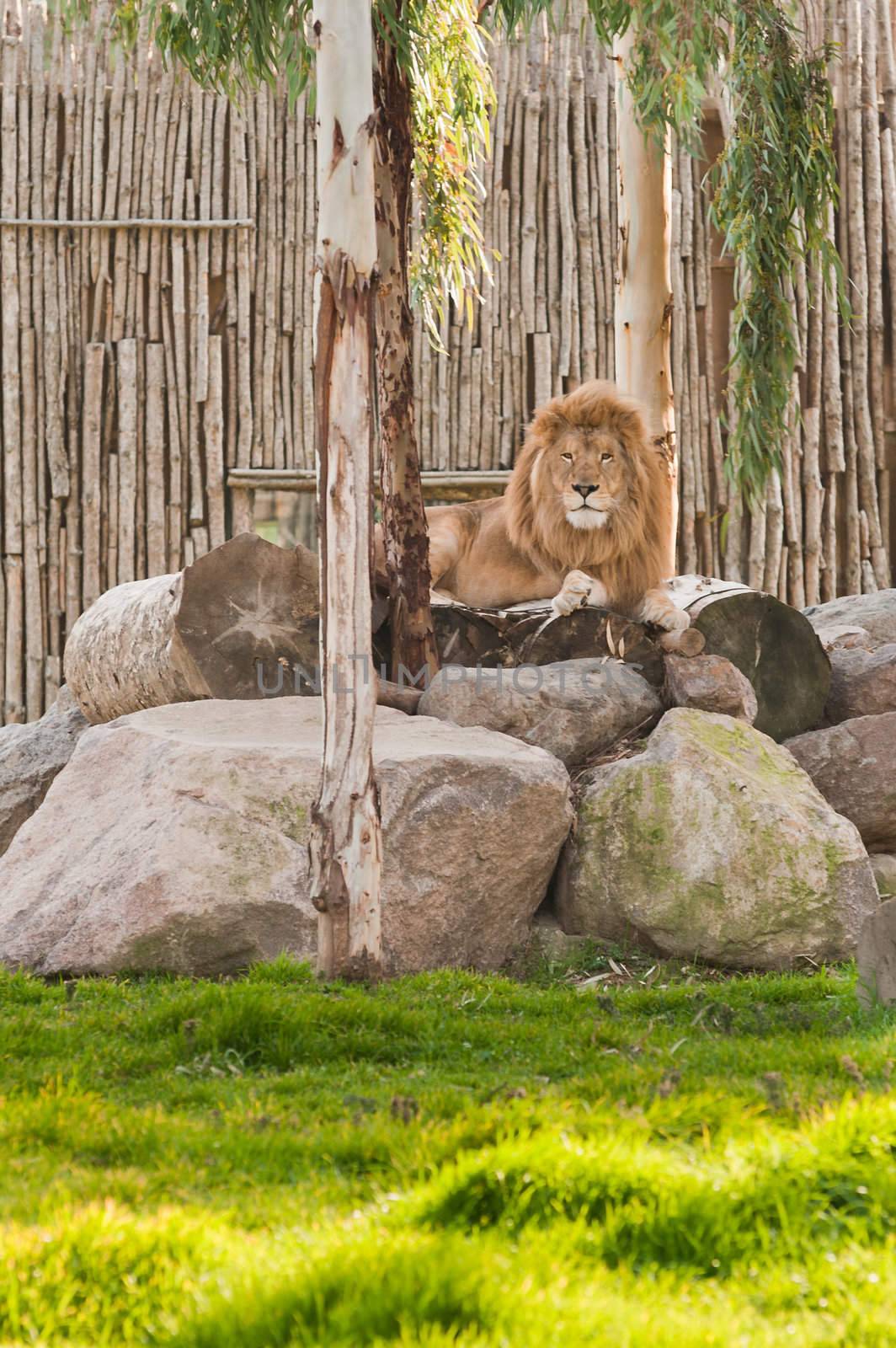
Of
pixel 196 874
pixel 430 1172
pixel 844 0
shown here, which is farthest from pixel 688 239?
pixel 430 1172

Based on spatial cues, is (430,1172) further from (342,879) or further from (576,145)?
(576,145)

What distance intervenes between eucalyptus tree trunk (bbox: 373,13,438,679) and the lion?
602mm

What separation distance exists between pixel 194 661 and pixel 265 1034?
2616 millimetres

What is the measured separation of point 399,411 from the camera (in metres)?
6.21

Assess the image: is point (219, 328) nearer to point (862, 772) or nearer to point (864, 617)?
point (864, 617)

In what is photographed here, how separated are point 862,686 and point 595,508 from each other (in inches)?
61.7

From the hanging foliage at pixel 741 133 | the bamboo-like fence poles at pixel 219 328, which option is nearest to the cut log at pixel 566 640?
the hanging foliage at pixel 741 133

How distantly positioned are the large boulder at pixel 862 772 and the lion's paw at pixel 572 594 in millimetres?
1215

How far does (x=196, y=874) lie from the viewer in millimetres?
4562

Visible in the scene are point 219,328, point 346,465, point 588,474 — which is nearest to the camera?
point 346,465

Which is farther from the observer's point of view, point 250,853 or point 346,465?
point 250,853

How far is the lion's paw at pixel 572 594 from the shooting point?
6.11m

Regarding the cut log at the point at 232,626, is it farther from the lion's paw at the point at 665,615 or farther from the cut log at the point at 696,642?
the lion's paw at the point at 665,615

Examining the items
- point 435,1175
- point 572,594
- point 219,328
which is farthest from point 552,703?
point 219,328
